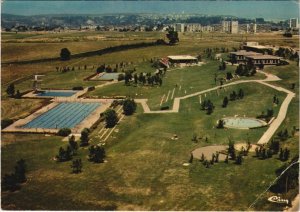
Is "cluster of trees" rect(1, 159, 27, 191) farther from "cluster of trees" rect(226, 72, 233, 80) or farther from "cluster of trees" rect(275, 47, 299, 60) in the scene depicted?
"cluster of trees" rect(275, 47, 299, 60)

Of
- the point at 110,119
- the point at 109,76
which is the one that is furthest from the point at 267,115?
the point at 109,76

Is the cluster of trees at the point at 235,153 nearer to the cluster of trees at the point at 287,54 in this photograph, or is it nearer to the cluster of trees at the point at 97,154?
the cluster of trees at the point at 97,154

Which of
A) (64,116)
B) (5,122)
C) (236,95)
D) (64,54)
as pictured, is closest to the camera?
(5,122)

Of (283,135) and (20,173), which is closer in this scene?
(20,173)

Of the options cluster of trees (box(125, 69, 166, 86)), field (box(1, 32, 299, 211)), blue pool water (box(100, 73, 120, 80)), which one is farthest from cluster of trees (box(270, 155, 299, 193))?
blue pool water (box(100, 73, 120, 80))

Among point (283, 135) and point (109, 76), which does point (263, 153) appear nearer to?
point (283, 135)

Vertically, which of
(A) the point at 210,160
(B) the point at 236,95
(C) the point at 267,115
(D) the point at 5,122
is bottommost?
(A) the point at 210,160
